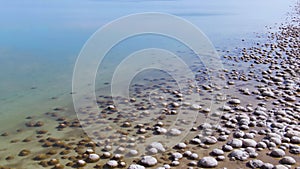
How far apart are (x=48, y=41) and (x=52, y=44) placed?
0.59 m

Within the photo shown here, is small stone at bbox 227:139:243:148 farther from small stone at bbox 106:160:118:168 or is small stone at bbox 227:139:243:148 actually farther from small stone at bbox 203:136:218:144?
small stone at bbox 106:160:118:168

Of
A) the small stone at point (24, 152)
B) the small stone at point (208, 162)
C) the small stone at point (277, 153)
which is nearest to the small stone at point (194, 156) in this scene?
the small stone at point (208, 162)

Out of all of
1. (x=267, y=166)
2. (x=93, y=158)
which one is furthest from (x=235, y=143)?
(x=93, y=158)

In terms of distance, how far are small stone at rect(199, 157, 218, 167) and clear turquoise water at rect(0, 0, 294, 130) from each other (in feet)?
14.1

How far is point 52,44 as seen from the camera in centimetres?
1395

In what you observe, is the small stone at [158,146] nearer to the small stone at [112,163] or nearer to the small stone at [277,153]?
the small stone at [112,163]

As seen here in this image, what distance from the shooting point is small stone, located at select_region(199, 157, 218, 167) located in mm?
5188

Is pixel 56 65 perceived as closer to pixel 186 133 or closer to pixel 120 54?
pixel 120 54

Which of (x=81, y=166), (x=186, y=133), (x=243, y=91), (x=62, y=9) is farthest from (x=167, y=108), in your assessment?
(x=62, y=9)

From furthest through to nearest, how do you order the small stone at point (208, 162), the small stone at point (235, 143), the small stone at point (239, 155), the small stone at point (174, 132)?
the small stone at point (174, 132), the small stone at point (235, 143), the small stone at point (239, 155), the small stone at point (208, 162)

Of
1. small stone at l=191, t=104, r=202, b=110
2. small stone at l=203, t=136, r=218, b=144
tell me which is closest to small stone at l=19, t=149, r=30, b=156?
small stone at l=203, t=136, r=218, b=144

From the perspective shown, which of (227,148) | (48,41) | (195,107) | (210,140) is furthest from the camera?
(48,41)

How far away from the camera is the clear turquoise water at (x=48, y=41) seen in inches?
333

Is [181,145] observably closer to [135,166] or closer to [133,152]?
[133,152]
